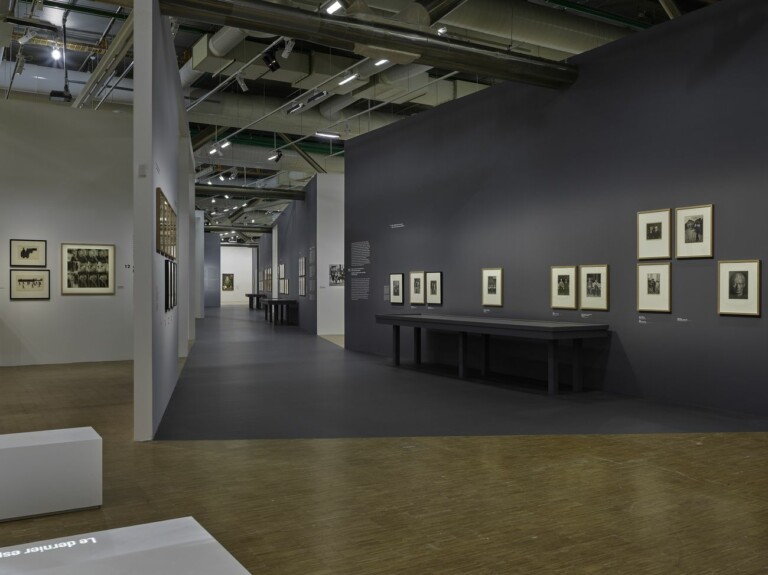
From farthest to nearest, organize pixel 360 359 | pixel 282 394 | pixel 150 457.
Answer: pixel 360 359 → pixel 282 394 → pixel 150 457

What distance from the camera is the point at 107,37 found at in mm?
14734

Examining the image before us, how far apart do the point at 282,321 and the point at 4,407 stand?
18.2m

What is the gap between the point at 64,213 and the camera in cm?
1405

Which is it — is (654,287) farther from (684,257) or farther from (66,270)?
(66,270)

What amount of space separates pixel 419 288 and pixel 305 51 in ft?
19.7

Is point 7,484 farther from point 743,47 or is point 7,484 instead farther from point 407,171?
point 407,171

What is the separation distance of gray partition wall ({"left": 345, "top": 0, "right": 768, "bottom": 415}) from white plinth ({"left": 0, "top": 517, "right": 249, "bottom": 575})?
7.83 m

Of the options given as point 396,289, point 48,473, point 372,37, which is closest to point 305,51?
point 396,289

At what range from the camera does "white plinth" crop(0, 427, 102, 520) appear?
4547mm

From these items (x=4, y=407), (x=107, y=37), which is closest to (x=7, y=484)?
(x=4, y=407)

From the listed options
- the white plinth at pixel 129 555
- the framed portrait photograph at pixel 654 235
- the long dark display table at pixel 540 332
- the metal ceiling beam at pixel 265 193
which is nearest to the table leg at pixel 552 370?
the long dark display table at pixel 540 332

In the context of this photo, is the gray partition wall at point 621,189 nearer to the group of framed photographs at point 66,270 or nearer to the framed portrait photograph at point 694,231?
the framed portrait photograph at point 694,231

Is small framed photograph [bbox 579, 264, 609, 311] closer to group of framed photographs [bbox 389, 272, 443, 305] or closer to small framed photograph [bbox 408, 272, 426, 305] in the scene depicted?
group of framed photographs [bbox 389, 272, 443, 305]

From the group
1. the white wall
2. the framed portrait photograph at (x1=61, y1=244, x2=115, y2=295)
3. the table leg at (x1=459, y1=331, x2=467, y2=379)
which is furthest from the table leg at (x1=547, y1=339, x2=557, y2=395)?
the white wall
